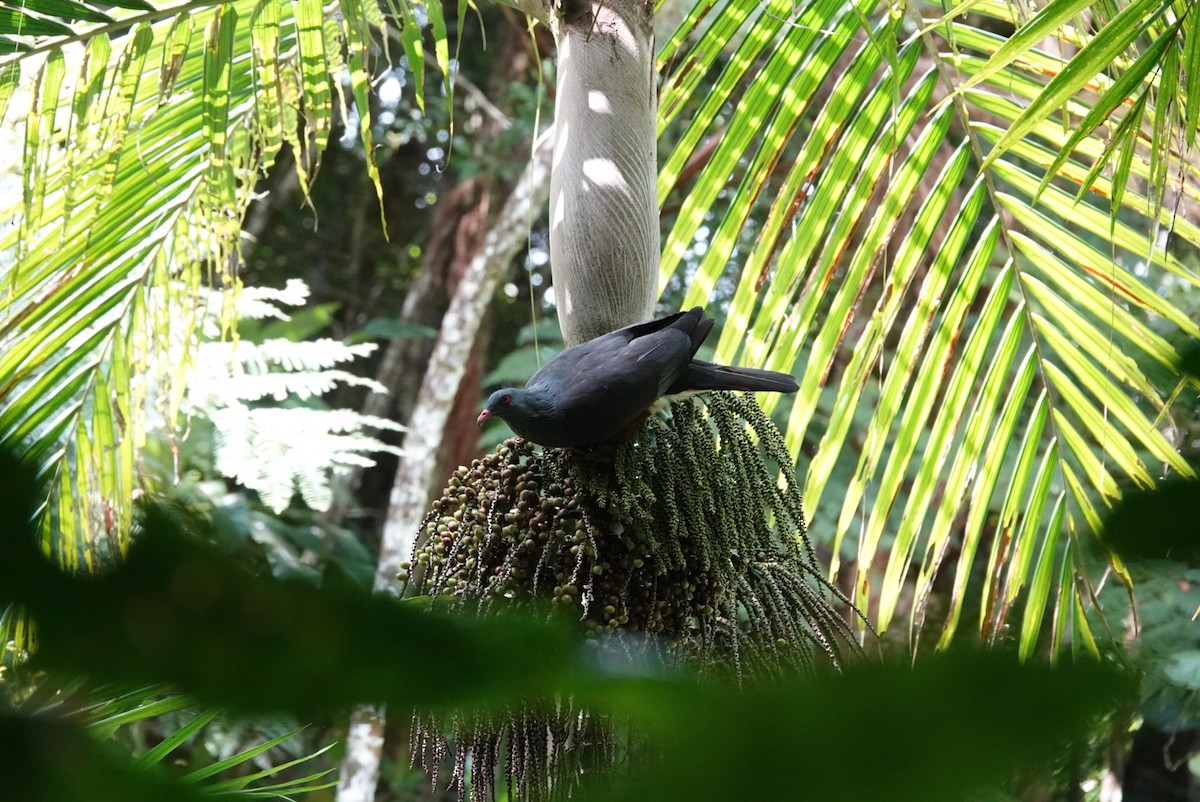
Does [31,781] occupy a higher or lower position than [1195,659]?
lower

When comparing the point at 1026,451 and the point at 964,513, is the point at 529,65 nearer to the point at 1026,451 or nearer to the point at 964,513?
the point at 964,513

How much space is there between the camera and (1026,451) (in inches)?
74.2

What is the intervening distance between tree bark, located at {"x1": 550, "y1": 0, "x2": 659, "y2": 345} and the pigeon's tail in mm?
102

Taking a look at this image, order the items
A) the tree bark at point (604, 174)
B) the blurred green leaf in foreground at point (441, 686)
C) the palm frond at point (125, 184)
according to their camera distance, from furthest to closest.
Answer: the palm frond at point (125, 184)
the tree bark at point (604, 174)
the blurred green leaf in foreground at point (441, 686)

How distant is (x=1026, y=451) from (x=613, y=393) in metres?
0.93

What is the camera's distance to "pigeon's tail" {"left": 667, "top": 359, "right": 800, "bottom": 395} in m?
1.48

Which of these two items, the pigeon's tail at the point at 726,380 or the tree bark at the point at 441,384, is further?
the tree bark at the point at 441,384

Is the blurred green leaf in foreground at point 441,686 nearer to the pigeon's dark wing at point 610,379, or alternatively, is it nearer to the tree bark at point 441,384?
the pigeon's dark wing at point 610,379

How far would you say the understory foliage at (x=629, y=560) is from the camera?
4.22ft

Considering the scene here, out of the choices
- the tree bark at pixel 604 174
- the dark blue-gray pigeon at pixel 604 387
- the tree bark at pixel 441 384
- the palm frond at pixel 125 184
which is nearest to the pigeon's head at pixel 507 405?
the dark blue-gray pigeon at pixel 604 387

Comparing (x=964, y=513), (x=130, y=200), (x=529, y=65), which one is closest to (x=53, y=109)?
(x=130, y=200)

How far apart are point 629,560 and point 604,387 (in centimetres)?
21

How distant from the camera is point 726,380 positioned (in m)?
1.55

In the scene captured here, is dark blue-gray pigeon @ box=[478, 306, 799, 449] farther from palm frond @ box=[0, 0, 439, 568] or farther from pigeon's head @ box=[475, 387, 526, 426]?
palm frond @ box=[0, 0, 439, 568]
